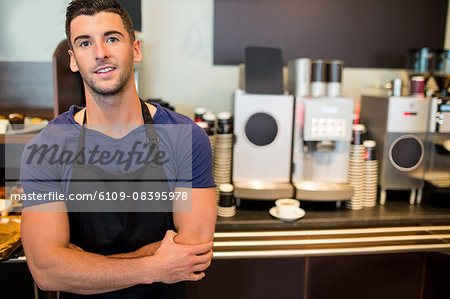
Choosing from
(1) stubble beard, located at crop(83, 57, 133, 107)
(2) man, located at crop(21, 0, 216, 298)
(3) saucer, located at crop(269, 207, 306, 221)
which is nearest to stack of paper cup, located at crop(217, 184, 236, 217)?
(3) saucer, located at crop(269, 207, 306, 221)

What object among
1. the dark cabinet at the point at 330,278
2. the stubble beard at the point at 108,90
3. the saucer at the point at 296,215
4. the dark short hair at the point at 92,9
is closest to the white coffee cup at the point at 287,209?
the saucer at the point at 296,215

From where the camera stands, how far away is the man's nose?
115 cm

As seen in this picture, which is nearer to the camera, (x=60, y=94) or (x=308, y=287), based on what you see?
(x=60, y=94)

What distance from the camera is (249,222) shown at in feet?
5.89

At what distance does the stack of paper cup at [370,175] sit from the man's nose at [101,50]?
139cm

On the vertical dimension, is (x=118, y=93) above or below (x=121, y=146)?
above

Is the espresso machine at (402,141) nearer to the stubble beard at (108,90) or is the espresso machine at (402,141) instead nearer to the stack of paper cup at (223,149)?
the stack of paper cup at (223,149)

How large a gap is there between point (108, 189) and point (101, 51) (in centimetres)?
45

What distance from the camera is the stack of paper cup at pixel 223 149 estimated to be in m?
1.91

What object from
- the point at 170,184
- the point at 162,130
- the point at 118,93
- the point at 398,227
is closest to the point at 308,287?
the point at 398,227

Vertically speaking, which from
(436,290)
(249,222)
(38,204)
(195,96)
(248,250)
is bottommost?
(436,290)

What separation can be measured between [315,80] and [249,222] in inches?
31.8

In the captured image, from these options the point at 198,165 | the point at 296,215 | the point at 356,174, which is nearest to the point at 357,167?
the point at 356,174

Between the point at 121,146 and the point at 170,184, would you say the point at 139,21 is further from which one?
the point at 170,184
